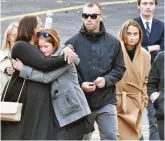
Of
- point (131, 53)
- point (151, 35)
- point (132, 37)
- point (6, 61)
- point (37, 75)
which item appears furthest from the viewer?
point (151, 35)

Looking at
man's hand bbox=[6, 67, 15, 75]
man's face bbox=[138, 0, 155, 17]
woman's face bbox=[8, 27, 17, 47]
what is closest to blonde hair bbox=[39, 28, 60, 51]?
man's hand bbox=[6, 67, 15, 75]

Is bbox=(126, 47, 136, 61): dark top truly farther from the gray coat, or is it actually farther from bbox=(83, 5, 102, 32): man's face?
the gray coat

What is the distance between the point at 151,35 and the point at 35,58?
265 centimetres

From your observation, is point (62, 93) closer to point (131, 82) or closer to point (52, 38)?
point (52, 38)

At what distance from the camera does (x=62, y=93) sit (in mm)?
6879

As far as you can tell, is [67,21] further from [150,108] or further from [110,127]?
[110,127]

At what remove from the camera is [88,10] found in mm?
7730

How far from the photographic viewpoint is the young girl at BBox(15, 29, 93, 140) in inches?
271

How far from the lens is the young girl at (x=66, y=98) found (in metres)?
6.87

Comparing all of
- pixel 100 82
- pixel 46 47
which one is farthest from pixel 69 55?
pixel 100 82

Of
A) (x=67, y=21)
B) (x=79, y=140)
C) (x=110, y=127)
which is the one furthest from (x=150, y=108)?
(x=67, y=21)

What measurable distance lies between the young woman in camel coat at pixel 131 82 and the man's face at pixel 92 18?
767 mm

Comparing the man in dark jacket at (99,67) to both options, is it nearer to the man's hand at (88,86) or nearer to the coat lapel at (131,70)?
the man's hand at (88,86)

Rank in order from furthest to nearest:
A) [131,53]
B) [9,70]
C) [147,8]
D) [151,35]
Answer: [147,8] → [151,35] → [131,53] → [9,70]
